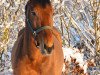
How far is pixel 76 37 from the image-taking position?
6.79 meters

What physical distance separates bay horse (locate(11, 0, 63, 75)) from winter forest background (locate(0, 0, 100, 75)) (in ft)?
A: 8.01

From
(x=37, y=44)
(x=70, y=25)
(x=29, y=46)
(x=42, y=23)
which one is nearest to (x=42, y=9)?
(x=42, y=23)

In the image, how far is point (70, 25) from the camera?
21.8 ft

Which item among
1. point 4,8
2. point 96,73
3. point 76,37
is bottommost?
point 96,73

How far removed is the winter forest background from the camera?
6.00 metres

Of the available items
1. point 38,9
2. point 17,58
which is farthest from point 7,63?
point 38,9

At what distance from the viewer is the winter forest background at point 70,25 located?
6.00 meters

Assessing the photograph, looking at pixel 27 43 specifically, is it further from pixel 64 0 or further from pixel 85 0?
pixel 85 0

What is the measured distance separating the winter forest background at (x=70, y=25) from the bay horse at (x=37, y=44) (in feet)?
8.01

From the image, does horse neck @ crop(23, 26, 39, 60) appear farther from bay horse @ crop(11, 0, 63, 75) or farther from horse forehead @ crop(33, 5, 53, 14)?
horse forehead @ crop(33, 5, 53, 14)

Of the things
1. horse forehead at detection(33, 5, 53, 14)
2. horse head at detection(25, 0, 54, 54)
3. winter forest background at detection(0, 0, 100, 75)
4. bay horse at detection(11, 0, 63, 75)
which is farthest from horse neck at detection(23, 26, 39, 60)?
winter forest background at detection(0, 0, 100, 75)

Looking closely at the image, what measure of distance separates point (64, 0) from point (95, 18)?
79 centimetres

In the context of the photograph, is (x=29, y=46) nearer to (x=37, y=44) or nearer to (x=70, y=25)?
(x=37, y=44)

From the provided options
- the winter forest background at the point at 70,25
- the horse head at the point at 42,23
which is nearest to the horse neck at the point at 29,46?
the horse head at the point at 42,23
